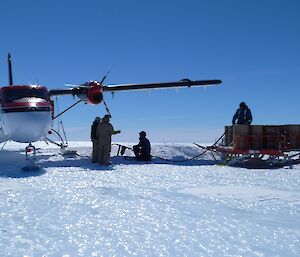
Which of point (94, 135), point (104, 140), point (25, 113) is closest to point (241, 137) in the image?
point (104, 140)

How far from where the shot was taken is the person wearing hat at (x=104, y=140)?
1295cm

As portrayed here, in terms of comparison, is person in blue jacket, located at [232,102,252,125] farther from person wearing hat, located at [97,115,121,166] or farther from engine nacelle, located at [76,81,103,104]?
engine nacelle, located at [76,81,103,104]

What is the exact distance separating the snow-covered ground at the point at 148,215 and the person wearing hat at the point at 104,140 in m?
2.70

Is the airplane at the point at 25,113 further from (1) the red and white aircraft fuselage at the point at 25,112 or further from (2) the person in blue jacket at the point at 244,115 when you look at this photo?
(2) the person in blue jacket at the point at 244,115

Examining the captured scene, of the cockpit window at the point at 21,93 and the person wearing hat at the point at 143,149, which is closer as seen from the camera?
the cockpit window at the point at 21,93

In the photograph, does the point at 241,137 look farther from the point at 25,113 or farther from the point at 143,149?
the point at 25,113

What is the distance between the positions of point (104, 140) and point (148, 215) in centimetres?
733

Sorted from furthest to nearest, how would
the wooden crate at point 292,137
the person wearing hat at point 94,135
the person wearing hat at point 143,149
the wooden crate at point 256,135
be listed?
1. the person wearing hat at point 143,149
2. the wooden crate at point 292,137
3. the wooden crate at point 256,135
4. the person wearing hat at point 94,135

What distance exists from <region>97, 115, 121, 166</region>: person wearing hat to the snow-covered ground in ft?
8.87

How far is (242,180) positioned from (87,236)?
19.5 feet

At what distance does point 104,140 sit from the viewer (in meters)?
13.0

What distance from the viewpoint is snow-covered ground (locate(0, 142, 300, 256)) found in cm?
446

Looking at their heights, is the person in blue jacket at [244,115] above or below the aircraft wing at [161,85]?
below

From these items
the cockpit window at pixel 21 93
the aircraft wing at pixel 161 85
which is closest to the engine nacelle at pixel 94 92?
the aircraft wing at pixel 161 85
